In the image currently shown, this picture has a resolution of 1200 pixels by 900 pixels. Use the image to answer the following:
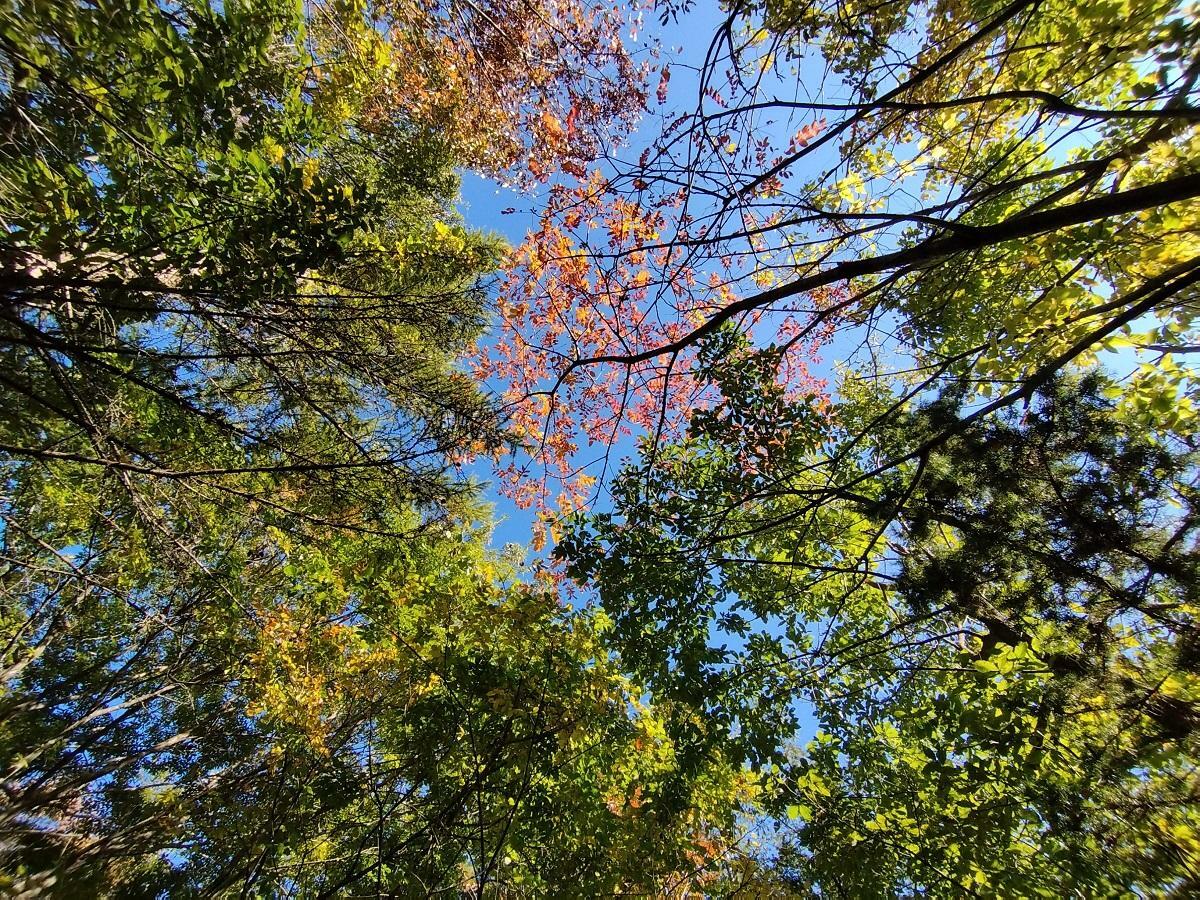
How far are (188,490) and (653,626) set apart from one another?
4.62m

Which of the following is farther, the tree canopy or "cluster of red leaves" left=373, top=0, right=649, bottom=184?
"cluster of red leaves" left=373, top=0, right=649, bottom=184

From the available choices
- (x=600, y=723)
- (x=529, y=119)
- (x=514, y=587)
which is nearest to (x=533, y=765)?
(x=600, y=723)

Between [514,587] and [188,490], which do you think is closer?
[188,490]

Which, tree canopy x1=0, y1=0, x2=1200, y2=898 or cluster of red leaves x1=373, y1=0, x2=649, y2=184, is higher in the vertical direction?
cluster of red leaves x1=373, y1=0, x2=649, y2=184

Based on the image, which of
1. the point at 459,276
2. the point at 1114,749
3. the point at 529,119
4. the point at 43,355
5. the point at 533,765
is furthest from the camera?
the point at 529,119

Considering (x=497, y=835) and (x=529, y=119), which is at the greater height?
(x=529, y=119)

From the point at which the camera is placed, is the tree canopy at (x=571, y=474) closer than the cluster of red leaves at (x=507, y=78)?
Yes

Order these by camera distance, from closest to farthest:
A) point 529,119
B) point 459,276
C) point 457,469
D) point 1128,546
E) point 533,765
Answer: point 1128,546 < point 533,765 < point 457,469 < point 459,276 < point 529,119

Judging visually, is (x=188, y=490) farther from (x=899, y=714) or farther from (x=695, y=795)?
(x=899, y=714)

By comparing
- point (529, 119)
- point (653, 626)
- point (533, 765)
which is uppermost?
point (529, 119)

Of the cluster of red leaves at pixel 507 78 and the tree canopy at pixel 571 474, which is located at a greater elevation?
the cluster of red leaves at pixel 507 78

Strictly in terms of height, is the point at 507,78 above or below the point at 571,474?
above

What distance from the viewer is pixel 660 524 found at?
4746mm

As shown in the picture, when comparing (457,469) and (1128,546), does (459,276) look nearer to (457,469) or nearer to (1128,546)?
(457,469)
